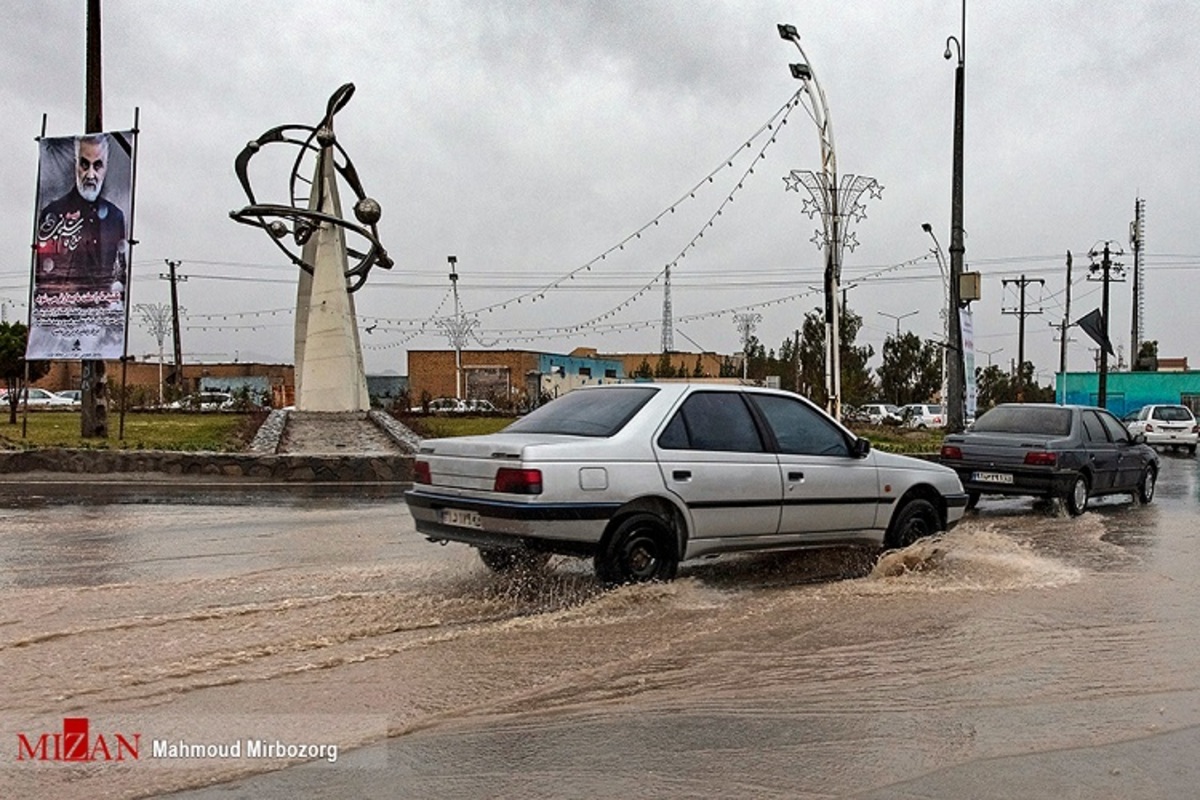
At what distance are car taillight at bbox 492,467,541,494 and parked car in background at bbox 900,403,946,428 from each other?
1286 inches

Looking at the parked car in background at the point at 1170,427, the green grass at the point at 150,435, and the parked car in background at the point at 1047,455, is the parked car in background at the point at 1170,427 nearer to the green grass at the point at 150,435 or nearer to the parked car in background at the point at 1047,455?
the parked car in background at the point at 1047,455

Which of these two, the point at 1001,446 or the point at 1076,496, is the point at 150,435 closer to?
the point at 1001,446

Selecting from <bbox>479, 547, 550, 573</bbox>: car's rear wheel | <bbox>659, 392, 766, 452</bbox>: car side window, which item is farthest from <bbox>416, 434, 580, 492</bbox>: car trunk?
<bbox>659, 392, 766, 452</bbox>: car side window

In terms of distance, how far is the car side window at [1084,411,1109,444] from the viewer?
1470 cm

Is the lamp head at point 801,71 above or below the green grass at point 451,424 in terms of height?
above

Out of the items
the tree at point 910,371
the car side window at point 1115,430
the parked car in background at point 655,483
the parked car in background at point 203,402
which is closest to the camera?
the parked car in background at point 655,483

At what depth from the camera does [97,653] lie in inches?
232

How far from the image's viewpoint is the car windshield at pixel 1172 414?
32.5 meters

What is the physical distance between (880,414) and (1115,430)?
90.8 ft

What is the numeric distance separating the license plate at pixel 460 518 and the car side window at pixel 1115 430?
10869mm

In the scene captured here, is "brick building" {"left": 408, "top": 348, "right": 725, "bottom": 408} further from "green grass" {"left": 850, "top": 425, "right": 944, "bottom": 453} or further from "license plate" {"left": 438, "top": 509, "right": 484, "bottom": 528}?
"license plate" {"left": 438, "top": 509, "right": 484, "bottom": 528}

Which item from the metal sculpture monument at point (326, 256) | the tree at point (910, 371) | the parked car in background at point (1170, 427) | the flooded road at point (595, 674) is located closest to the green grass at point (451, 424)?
the metal sculpture monument at point (326, 256)

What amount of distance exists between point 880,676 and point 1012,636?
1.43 m

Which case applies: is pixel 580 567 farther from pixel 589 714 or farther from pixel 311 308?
pixel 311 308
